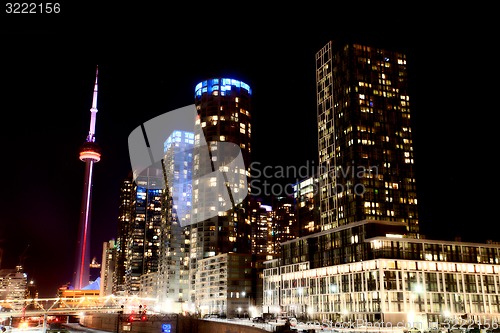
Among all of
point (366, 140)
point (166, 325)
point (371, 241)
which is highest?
point (366, 140)

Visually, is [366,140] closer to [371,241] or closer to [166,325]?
[371,241]

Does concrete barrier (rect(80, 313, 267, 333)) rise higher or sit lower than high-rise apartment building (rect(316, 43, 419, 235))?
lower

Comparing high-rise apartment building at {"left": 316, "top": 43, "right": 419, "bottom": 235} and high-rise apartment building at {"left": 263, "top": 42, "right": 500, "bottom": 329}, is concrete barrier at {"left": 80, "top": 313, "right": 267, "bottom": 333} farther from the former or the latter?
high-rise apartment building at {"left": 316, "top": 43, "right": 419, "bottom": 235}

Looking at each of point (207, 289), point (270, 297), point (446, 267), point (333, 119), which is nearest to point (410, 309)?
point (446, 267)

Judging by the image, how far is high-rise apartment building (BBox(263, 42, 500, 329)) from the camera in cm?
10631

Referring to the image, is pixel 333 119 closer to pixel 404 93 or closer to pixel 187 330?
pixel 404 93

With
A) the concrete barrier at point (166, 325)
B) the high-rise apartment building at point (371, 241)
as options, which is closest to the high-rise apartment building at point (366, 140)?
the high-rise apartment building at point (371, 241)

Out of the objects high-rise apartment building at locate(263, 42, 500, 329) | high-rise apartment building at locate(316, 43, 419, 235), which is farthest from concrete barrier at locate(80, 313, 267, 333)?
high-rise apartment building at locate(316, 43, 419, 235)

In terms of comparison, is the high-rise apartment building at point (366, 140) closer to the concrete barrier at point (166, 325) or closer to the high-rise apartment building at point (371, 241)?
the high-rise apartment building at point (371, 241)

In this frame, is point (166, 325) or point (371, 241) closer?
point (371, 241)

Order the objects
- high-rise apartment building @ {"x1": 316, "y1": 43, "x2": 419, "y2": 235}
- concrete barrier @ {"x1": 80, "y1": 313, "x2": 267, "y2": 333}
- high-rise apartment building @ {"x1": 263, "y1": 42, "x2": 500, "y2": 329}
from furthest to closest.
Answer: high-rise apartment building @ {"x1": 316, "y1": 43, "x2": 419, "y2": 235}, high-rise apartment building @ {"x1": 263, "y1": 42, "x2": 500, "y2": 329}, concrete barrier @ {"x1": 80, "y1": 313, "x2": 267, "y2": 333}

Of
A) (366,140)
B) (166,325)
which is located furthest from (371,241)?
(166,325)

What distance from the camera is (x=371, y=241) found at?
110 meters

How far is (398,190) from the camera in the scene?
16975 centimetres
